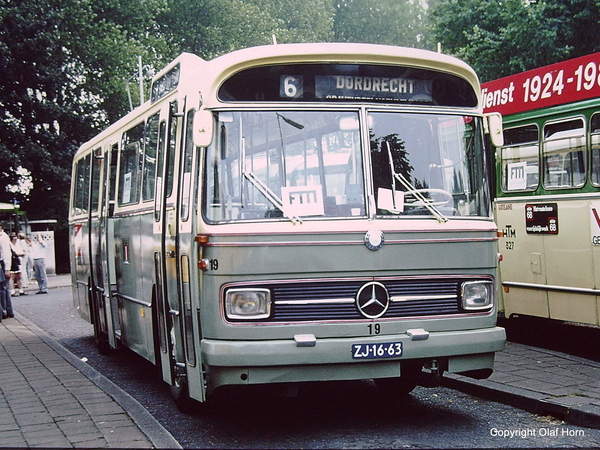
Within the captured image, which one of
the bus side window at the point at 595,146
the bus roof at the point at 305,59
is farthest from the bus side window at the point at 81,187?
the bus side window at the point at 595,146

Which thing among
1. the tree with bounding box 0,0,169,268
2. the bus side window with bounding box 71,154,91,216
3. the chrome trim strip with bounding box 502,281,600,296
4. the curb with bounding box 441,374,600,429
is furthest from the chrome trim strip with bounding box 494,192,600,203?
the tree with bounding box 0,0,169,268

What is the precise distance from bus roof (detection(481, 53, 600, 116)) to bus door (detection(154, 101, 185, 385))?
4919mm

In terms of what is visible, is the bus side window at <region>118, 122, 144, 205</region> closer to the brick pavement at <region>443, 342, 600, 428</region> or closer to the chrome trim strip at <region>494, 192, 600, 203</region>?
the brick pavement at <region>443, 342, 600, 428</region>

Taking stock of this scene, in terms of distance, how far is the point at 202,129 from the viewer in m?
6.23

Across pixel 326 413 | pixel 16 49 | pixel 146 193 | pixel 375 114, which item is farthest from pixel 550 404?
pixel 16 49

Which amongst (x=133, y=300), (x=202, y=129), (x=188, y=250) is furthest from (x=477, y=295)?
(x=133, y=300)

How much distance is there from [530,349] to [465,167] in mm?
4304

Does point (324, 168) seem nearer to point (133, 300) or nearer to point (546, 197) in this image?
point (133, 300)

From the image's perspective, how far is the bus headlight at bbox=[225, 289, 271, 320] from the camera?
6.21 meters

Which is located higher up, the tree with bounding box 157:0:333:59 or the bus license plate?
the tree with bounding box 157:0:333:59

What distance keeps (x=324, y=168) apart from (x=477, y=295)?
157 centimetres

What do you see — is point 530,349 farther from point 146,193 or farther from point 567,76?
point 146,193

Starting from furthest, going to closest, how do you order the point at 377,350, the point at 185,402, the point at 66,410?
the point at 185,402 → the point at 66,410 → the point at 377,350

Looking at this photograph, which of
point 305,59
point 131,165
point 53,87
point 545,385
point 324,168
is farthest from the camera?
point 53,87
